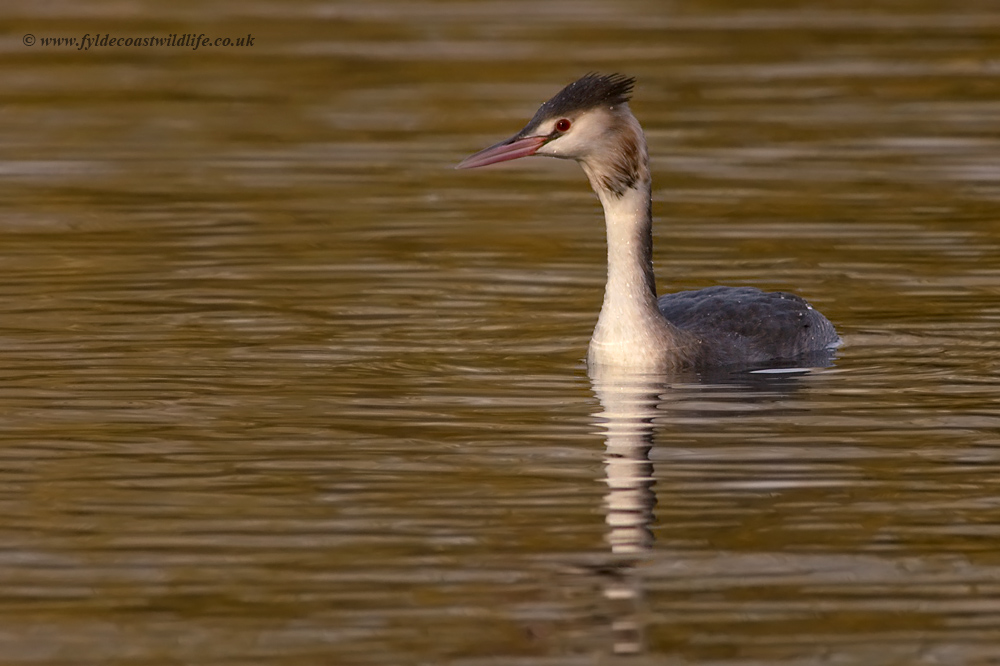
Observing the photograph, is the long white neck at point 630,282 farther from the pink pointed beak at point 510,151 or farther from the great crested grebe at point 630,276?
the pink pointed beak at point 510,151

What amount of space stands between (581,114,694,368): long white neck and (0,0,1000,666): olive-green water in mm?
233

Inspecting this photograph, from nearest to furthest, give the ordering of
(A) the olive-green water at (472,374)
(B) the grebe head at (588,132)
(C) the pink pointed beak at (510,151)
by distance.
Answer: (A) the olive-green water at (472,374) → (C) the pink pointed beak at (510,151) → (B) the grebe head at (588,132)

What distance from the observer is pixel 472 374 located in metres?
12.0

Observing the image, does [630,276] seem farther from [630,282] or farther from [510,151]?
[510,151]

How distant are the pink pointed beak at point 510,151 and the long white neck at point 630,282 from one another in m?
0.36

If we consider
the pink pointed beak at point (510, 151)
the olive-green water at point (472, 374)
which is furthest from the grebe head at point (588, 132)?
the olive-green water at point (472, 374)

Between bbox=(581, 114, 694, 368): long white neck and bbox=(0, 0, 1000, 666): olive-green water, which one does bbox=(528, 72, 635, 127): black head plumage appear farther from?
bbox=(0, 0, 1000, 666): olive-green water

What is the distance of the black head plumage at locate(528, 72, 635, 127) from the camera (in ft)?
39.5

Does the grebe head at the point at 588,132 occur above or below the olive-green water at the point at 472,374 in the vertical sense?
above

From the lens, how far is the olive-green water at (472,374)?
8.06 metres

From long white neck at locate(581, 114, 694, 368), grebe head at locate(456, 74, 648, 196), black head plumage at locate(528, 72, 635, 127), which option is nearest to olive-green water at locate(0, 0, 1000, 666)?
long white neck at locate(581, 114, 694, 368)

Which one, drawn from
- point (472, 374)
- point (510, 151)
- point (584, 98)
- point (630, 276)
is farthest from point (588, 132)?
point (472, 374)

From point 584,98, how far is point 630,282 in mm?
983

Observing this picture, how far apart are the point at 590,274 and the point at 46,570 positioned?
676cm
